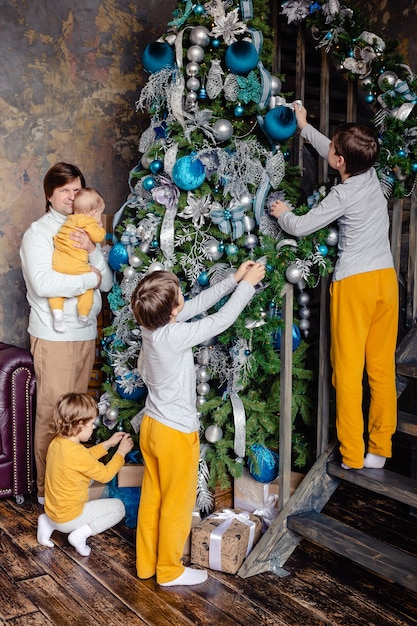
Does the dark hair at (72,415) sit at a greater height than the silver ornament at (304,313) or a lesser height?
lesser

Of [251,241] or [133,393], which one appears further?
[133,393]

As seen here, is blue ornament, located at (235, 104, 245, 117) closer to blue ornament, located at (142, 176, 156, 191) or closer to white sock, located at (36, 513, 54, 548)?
blue ornament, located at (142, 176, 156, 191)

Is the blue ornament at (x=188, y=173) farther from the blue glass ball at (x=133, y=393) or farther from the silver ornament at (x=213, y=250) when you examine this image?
the blue glass ball at (x=133, y=393)

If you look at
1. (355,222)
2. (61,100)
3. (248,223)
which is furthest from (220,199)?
(61,100)

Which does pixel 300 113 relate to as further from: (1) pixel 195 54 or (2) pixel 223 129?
(1) pixel 195 54

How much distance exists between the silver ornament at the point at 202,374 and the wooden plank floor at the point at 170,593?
80 cm

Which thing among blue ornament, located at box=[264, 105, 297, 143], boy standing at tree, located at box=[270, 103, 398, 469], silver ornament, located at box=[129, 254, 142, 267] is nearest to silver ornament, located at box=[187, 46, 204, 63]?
blue ornament, located at box=[264, 105, 297, 143]

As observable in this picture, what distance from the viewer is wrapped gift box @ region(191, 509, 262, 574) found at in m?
2.66

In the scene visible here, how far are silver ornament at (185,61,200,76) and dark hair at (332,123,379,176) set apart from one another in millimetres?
700

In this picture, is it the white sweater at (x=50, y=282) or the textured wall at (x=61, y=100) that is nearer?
Result: the white sweater at (x=50, y=282)

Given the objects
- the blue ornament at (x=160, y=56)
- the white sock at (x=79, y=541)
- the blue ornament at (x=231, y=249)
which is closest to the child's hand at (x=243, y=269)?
the blue ornament at (x=231, y=249)

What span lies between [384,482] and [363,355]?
517mm

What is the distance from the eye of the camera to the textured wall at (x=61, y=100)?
156 inches

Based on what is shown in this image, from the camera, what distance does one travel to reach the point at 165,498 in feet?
8.31
